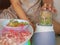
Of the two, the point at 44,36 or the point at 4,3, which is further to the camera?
the point at 4,3

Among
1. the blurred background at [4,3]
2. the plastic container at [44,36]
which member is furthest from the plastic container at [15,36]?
the blurred background at [4,3]

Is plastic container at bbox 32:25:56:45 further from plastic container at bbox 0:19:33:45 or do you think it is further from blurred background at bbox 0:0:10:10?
blurred background at bbox 0:0:10:10

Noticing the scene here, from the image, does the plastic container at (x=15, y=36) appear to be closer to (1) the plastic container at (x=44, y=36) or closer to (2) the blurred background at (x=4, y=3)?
(1) the plastic container at (x=44, y=36)

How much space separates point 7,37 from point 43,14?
26cm

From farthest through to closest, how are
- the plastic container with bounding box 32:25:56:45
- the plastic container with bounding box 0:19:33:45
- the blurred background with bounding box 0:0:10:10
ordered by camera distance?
the blurred background with bounding box 0:0:10:10, the plastic container with bounding box 32:25:56:45, the plastic container with bounding box 0:19:33:45

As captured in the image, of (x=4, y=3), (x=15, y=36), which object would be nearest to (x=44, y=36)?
(x=15, y=36)

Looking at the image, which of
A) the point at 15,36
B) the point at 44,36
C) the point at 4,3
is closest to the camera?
the point at 15,36

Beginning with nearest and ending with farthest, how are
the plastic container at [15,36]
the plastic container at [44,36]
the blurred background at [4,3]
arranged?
1. the plastic container at [15,36]
2. the plastic container at [44,36]
3. the blurred background at [4,3]

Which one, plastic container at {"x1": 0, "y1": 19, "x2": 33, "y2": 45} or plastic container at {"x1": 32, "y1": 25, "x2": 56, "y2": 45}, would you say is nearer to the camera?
plastic container at {"x1": 0, "y1": 19, "x2": 33, "y2": 45}

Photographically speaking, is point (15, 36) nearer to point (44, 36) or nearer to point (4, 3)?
point (44, 36)

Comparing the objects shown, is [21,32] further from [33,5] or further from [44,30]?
[33,5]

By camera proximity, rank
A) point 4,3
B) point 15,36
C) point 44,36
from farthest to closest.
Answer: point 4,3, point 44,36, point 15,36

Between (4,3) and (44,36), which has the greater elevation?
(4,3)

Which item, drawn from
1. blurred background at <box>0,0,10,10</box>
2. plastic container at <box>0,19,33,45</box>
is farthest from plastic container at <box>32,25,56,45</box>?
blurred background at <box>0,0,10,10</box>
